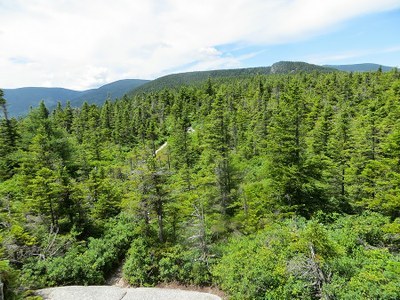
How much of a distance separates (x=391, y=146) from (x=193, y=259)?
16.7 meters

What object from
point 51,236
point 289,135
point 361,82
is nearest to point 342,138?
point 289,135

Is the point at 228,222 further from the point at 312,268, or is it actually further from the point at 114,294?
the point at 312,268

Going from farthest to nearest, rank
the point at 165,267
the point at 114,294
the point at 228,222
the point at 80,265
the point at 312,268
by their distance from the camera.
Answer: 1. the point at 228,222
2. the point at 165,267
3. the point at 80,265
4. the point at 114,294
5. the point at 312,268

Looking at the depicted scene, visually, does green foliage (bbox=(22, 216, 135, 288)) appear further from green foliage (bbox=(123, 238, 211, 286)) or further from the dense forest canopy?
green foliage (bbox=(123, 238, 211, 286))

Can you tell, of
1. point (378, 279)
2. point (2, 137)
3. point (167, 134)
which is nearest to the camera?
point (378, 279)

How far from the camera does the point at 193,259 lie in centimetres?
1875

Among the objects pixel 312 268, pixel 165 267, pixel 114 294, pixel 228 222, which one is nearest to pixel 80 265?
pixel 114 294

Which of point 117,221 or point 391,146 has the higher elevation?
point 391,146

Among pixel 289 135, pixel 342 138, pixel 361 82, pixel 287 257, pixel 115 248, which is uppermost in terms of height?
pixel 361 82

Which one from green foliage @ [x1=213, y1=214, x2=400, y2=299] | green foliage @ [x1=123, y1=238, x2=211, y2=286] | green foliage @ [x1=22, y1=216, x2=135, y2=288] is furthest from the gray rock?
green foliage @ [x1=213, y1=214, x2=400, y2=299]

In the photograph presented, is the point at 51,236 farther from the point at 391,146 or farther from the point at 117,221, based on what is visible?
the point at 391,146

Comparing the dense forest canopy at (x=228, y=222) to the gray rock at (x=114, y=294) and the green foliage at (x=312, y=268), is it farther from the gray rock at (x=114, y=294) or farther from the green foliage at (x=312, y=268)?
the gray rock at (x=114, y=294)

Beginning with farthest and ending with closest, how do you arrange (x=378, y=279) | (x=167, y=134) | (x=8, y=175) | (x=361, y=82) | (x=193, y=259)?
(x=361, y=82), (x=167, y=134), (x=8, y=175), (x=193, y=259), (x=378, y=279)

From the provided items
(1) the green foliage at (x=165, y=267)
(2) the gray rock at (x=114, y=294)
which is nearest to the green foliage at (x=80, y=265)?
(2) the gray rock at (x=114, y=294)
